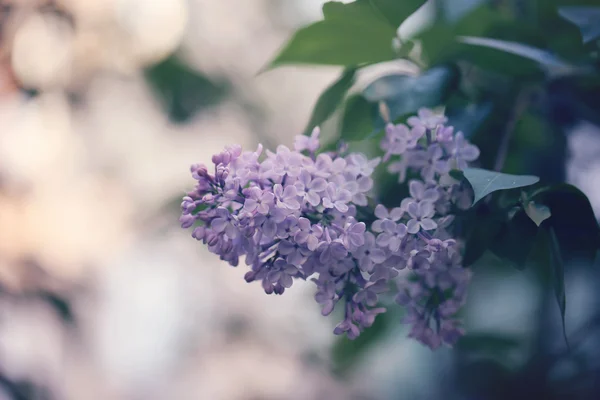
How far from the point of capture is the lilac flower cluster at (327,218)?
0.38 m

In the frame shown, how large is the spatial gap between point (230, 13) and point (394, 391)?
2.95 ft

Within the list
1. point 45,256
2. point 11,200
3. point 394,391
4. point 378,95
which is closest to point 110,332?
point 45,256

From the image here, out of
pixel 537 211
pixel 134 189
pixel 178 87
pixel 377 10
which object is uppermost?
pixel 377 10

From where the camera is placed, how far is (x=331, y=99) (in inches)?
21.0

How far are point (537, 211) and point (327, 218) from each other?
0.16 metres

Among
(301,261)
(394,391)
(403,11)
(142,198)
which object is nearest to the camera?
(301,261)

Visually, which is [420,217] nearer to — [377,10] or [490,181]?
[490,181]

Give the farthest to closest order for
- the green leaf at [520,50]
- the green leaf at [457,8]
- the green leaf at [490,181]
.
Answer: the green leaf at [457,8], the green leaf at [520,50], the green leaf at [490,181]

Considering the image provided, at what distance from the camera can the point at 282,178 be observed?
0.40 metres

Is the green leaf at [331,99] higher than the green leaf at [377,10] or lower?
lower

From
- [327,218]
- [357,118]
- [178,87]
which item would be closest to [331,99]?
[357,118]

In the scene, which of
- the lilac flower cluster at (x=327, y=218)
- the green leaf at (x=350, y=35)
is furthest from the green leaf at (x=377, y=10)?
the lilac flower cluster at (x=327, y=218)

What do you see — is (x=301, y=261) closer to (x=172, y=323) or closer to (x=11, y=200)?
(x=172, y=323)

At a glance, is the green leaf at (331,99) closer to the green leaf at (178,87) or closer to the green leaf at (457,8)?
the green leaf at (457,8)
